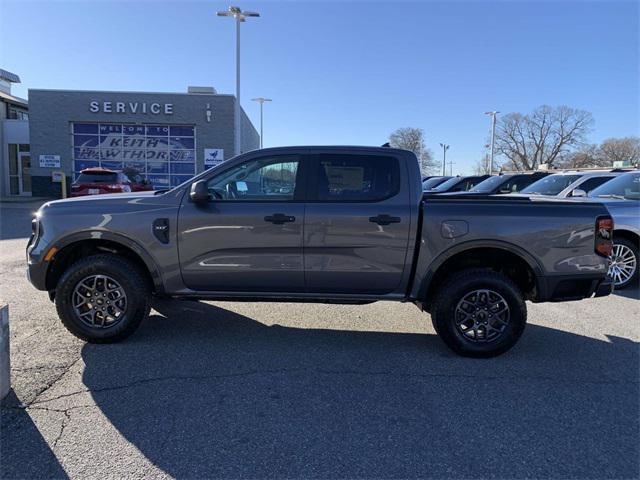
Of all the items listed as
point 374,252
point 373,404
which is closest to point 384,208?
point 374,252

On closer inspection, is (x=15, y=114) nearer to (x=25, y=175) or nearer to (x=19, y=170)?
(x=19, y=170)

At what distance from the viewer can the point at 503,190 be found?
556 inches

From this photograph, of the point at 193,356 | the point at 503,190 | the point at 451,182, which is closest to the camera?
the point at 193,356

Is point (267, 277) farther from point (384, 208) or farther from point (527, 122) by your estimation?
point (527, 122)

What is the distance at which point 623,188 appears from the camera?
7867 millimetres

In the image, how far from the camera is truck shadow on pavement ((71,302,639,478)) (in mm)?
2717

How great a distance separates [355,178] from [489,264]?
63.6 inches

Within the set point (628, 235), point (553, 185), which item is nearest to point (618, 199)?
point (628, 235)

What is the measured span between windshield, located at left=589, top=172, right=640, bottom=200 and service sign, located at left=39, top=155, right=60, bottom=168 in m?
25.7

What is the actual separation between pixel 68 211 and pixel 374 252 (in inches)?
116

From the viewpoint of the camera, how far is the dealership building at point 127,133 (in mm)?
24531

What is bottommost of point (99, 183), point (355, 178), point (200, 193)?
point (200, 193)

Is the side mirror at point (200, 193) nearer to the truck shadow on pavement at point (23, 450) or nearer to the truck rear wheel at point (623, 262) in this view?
the truck shadow on pavement at point (23, 450)

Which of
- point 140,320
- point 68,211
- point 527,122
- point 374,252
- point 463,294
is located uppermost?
point 527,122
